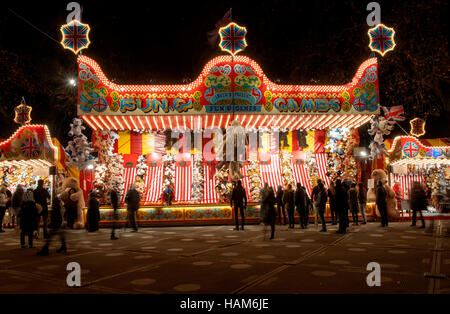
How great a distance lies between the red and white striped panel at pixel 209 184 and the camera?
48.4 feet

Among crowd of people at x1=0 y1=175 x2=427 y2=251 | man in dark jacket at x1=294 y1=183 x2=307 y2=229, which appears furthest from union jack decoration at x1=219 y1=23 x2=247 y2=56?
man in dark jacket at x1=294 y1=183 x2=307 y2=229

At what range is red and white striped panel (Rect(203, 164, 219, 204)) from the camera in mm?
14758

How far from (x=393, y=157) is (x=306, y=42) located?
26.9 ft

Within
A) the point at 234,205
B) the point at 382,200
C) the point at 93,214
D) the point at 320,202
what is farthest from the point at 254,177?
the point at 93,214

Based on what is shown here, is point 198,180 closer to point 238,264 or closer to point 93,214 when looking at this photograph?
point 93,214

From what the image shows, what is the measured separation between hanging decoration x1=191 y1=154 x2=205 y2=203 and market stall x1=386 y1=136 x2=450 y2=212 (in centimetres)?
806

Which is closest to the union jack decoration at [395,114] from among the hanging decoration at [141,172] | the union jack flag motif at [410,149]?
the union jack flag motif at [410,149]

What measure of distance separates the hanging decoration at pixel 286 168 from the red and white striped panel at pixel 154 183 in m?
5.39

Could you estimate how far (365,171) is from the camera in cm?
1556

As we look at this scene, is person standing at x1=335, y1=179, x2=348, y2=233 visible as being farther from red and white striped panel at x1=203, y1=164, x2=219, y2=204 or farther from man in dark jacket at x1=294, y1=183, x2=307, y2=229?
red and white striped panel at x1=203, y1=164, x2=219, y2=204

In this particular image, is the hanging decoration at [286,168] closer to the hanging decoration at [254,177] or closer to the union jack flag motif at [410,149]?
the hanging decoration at [254,177]

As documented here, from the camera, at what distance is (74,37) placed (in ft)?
40.6
